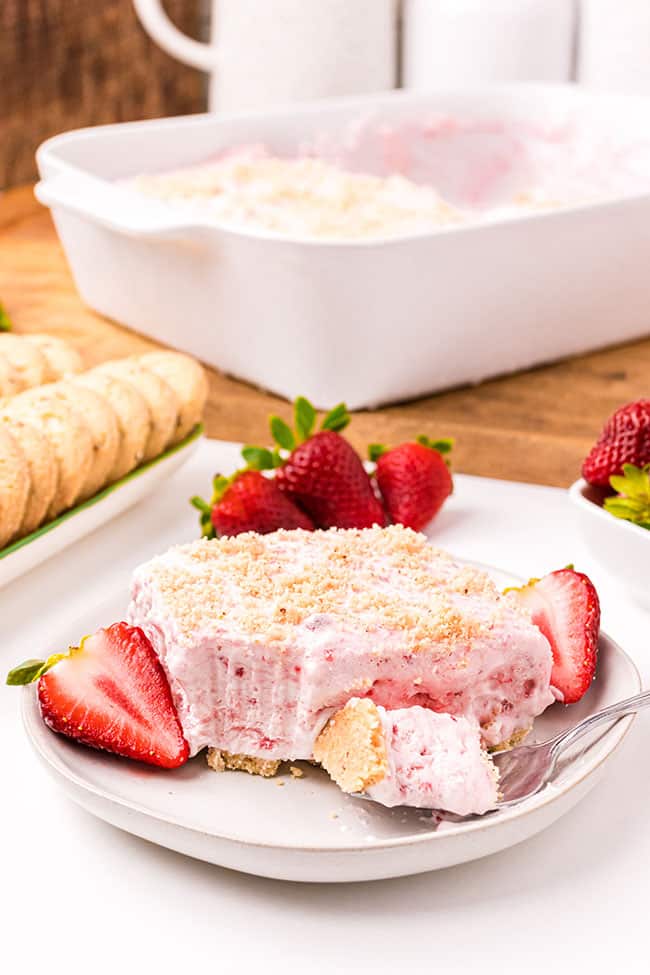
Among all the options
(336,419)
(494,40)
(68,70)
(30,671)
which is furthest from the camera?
(68,70)

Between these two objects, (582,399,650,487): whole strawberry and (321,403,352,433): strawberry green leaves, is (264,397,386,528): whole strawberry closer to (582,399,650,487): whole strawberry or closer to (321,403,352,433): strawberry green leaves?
(321,403,352,433): strawberry green leaves

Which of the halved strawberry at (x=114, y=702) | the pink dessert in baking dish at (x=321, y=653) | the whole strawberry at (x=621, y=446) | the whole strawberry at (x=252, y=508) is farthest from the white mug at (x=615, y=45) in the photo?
the halved strawberry at (x=114, y=702)

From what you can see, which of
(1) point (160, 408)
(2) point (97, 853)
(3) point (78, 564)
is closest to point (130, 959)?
(2) point (97, 853)

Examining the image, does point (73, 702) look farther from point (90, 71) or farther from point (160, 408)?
point (90, 71)

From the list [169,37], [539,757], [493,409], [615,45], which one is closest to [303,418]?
[493,409]

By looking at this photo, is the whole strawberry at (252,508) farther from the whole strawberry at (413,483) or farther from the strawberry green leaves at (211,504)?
the whole strawberry at (413,483)

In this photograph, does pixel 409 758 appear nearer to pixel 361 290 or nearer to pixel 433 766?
pixel 433 766
